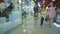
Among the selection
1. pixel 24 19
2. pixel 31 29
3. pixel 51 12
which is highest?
pixel 51 12

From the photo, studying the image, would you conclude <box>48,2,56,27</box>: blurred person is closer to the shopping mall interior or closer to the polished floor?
the shopping mall interior

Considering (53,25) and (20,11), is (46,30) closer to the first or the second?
(53,25)

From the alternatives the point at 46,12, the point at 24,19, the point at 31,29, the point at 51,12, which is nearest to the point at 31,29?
the point at 31,29


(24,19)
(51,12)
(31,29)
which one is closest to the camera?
(51,12)

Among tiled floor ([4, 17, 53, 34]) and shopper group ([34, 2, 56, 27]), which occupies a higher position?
shopper group ([34, 2, 56, 27])

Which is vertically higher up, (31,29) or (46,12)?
(46,12)

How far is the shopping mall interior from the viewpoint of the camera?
7047 mm

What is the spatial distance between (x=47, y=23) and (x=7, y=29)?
1.28m

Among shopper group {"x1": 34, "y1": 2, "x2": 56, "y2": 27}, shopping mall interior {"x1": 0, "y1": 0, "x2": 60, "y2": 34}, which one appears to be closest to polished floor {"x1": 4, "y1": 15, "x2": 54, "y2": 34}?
shopping mall interior {"x1": 0, "y1": 0, "x2": 60, "y2": 34}

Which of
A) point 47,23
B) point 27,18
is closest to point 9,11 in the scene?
point 27,18

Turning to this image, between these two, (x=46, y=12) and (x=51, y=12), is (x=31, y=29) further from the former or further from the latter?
(x=51, y=12)

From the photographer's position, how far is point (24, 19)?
760 centimetres

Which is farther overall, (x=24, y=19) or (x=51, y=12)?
(x=24, y=19)

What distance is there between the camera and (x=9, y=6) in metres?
7.10
